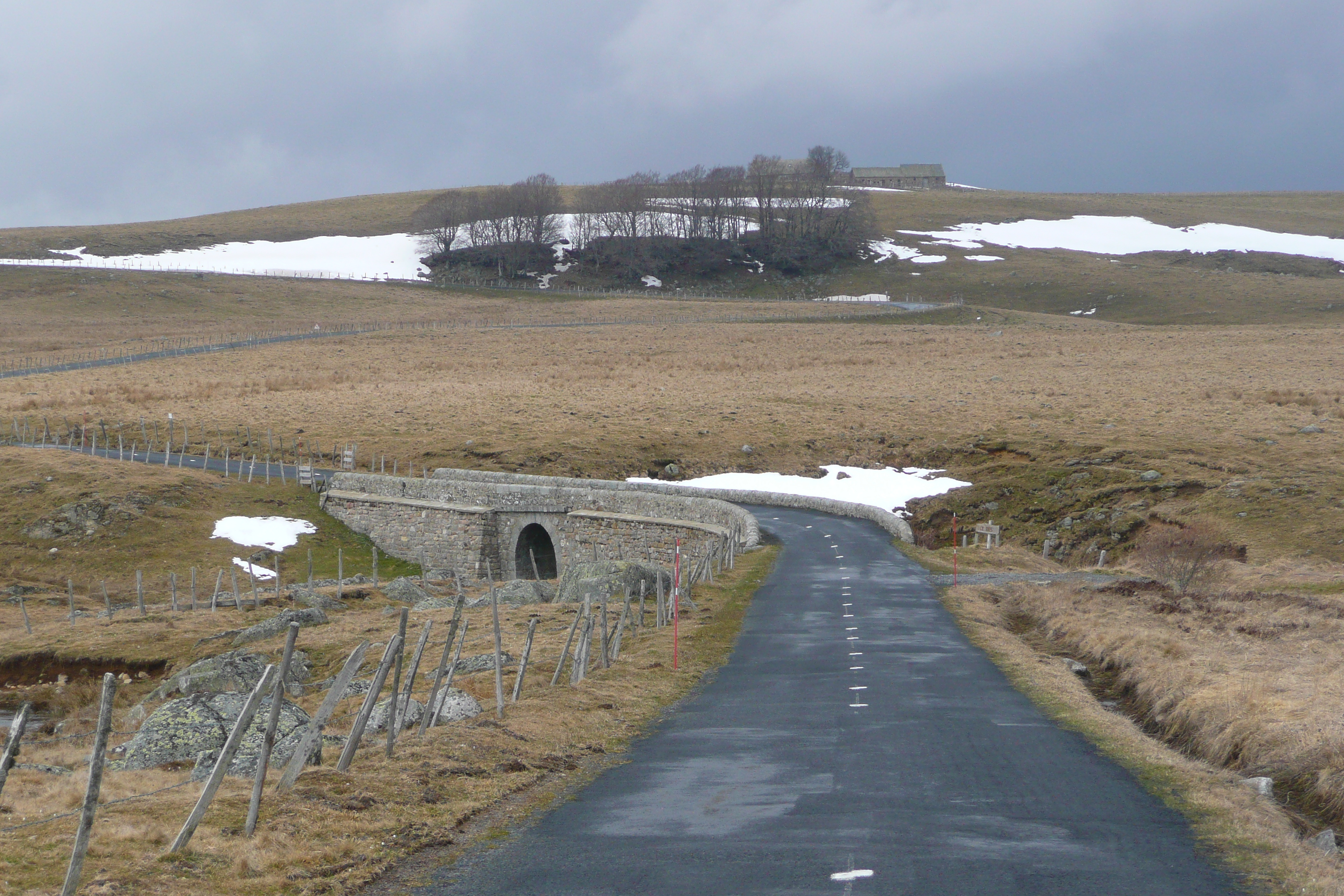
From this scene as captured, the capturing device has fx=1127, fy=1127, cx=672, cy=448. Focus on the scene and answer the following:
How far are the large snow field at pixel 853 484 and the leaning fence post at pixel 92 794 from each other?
1339 inches

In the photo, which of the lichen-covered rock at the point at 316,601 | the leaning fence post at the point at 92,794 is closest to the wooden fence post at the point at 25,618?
the lichen-covered rock at the point at 316,601

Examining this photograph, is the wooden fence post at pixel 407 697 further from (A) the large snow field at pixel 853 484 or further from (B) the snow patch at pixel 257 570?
(A) the large snow field at pixel 853 484

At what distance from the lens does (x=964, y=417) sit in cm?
5209

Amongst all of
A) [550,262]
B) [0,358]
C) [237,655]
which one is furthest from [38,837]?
[550,262]

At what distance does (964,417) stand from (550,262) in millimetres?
93798

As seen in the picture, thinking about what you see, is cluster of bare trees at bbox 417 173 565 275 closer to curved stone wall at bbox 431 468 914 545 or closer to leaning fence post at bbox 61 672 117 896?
curved stone wall at bbox 431 468 914 545

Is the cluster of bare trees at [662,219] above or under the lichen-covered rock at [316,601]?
above

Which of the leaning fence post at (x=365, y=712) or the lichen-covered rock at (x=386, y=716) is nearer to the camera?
the leaning fence post at (x=365, y=712)

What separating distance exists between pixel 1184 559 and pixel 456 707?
18.7 meters

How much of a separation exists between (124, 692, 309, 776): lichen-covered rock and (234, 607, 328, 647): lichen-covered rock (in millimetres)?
9535

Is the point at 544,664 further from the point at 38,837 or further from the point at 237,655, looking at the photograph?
the point at 38,837

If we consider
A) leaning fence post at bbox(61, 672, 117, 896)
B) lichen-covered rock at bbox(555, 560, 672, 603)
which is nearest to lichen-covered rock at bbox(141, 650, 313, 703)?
lichen-covered rock at bbox(555, 560, 672, 603)

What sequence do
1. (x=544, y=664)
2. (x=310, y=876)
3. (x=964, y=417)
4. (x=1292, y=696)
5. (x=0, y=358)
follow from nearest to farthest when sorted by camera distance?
(x=310, y=876) → (x=1292, y=696) → (x=544, y=664) → (x=964, y=417) → (x=0, y=358)

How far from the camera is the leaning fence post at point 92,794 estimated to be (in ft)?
23.8
